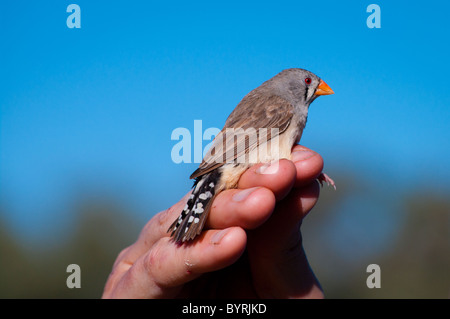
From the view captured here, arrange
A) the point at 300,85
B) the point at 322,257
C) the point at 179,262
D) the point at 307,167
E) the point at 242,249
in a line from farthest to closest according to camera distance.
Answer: the point at 322,257 < the point at 300,85 < the point at 307,167 < the point at 179,262 < the point at 242,249

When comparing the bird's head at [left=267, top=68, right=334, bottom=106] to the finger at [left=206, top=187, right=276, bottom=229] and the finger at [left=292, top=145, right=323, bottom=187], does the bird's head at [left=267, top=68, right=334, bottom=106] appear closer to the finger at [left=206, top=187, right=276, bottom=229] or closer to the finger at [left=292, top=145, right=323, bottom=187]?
the finger at [left=292, top=145, right=323, bottom=187]

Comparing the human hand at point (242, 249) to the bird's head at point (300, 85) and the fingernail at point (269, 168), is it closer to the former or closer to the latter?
the fingernail at point (269, 168)

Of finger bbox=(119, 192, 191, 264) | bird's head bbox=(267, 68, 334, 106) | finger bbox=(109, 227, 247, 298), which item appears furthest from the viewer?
bird's head bbox=(267, 68, 334, 106)

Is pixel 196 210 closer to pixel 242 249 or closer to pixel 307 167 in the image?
pixel 242 249

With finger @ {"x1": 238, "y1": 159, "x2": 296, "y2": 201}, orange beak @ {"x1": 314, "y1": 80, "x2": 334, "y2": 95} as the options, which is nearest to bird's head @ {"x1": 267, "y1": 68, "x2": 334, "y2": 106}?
orange beak @ {"x1": 314, "y1": 80, "x2": 334, "y2": 95}

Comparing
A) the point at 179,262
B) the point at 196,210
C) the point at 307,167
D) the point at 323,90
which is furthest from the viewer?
the point at 323,90

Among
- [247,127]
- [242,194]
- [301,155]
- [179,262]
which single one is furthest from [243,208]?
[247,127]

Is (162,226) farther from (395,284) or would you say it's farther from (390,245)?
(390,245)
